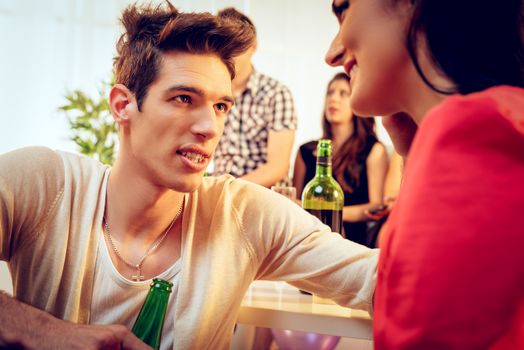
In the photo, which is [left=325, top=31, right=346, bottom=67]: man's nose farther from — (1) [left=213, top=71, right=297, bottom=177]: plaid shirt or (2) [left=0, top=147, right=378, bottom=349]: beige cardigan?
(1) [left=213, top=71, right=297, bottom=177]: plaid shirt

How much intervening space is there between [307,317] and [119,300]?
39 cm

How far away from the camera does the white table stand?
1087 millimetres

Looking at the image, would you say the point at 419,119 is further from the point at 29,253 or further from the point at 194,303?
the point at 29,253

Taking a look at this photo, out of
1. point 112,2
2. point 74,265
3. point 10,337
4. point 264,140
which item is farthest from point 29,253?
point 112,2

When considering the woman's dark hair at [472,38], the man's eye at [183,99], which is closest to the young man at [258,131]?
the man's eye at [183,99]

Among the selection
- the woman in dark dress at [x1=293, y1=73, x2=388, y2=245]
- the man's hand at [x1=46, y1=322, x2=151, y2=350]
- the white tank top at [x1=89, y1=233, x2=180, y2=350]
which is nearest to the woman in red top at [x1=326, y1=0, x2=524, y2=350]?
the man's hand at [x1=46, y1=322, x2=151, y2=350]

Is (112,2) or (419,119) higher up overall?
(112,2)

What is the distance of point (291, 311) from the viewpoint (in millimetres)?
1103

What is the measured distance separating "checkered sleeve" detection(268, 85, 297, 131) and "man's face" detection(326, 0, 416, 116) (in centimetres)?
211

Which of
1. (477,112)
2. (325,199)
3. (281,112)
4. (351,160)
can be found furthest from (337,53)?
(351,160)

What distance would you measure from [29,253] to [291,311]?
0.56 m

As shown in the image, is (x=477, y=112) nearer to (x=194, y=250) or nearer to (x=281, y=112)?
(x=194, y=250)

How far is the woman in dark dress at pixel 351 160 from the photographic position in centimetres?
305

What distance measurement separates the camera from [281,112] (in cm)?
288
